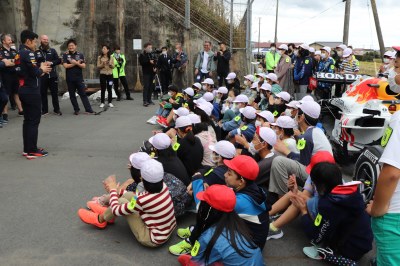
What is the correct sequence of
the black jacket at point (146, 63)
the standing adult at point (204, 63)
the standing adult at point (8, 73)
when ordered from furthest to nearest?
the standing adult at point (204, 63) < the black jacket at point (146, 63) < the standing adult at point (8, 73)

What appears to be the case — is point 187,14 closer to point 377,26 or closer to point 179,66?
point 179,66

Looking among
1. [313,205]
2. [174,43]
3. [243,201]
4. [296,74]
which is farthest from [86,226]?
[174,43]

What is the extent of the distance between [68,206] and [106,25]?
11.1m

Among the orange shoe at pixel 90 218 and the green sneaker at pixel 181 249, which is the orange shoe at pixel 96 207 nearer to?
the orange shoe at pixel 90 218

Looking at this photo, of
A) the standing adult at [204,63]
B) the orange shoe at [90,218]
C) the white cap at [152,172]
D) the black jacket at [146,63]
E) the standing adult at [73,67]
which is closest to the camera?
the white cap at [152,172]

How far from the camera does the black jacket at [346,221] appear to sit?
3.32 m

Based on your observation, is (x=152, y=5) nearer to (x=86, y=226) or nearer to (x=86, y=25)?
(x=86, y=25)

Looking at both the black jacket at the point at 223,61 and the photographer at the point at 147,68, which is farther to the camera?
the black jacket at the point at 223,61

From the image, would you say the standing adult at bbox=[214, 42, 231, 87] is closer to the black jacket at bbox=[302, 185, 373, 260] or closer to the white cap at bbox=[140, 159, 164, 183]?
the white cap at bbox=[140, 159, 164, 183]

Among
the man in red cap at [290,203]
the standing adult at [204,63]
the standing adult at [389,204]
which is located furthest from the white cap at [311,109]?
the standing adult at [204,63]

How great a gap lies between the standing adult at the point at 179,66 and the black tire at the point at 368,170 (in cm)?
998

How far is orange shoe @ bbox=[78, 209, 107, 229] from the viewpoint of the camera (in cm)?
409

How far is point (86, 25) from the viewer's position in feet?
47.0

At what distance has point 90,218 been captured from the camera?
13.8 ft
